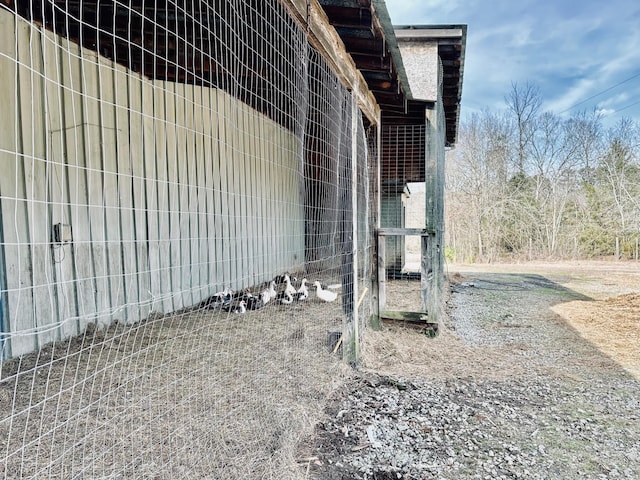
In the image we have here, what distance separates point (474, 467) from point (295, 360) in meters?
1.43

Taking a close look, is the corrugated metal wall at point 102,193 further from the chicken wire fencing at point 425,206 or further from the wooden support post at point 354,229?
the chicken wire fencing at point 425,206

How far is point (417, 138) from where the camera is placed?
5.55m

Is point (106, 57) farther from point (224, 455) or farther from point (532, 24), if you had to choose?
point (532, 24)

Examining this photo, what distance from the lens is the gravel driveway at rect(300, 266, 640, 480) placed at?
187 cm

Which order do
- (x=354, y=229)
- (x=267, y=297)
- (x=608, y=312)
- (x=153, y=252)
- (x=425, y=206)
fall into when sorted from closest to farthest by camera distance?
1. (x=354, y=229)
2. (x=425, y=206)
3. (x=153, y=252)
4. (x=267, y=297)
5. (x=608, y=312)

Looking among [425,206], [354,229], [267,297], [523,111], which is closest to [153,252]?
[267,297]

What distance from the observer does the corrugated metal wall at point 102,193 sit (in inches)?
119

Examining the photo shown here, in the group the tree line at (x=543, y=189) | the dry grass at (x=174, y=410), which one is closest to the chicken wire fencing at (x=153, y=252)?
the dry grass at (x=174, y=410)

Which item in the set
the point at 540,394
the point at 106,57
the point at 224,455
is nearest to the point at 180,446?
the point at 224,455

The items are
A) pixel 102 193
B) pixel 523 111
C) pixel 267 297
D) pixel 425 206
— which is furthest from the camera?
pixel 523 111

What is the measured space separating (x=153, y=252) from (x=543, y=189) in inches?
605

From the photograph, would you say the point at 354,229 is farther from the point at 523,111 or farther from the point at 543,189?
the point at 523,111

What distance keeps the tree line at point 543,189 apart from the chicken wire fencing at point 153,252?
1185cm

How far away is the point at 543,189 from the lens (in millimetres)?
15227
